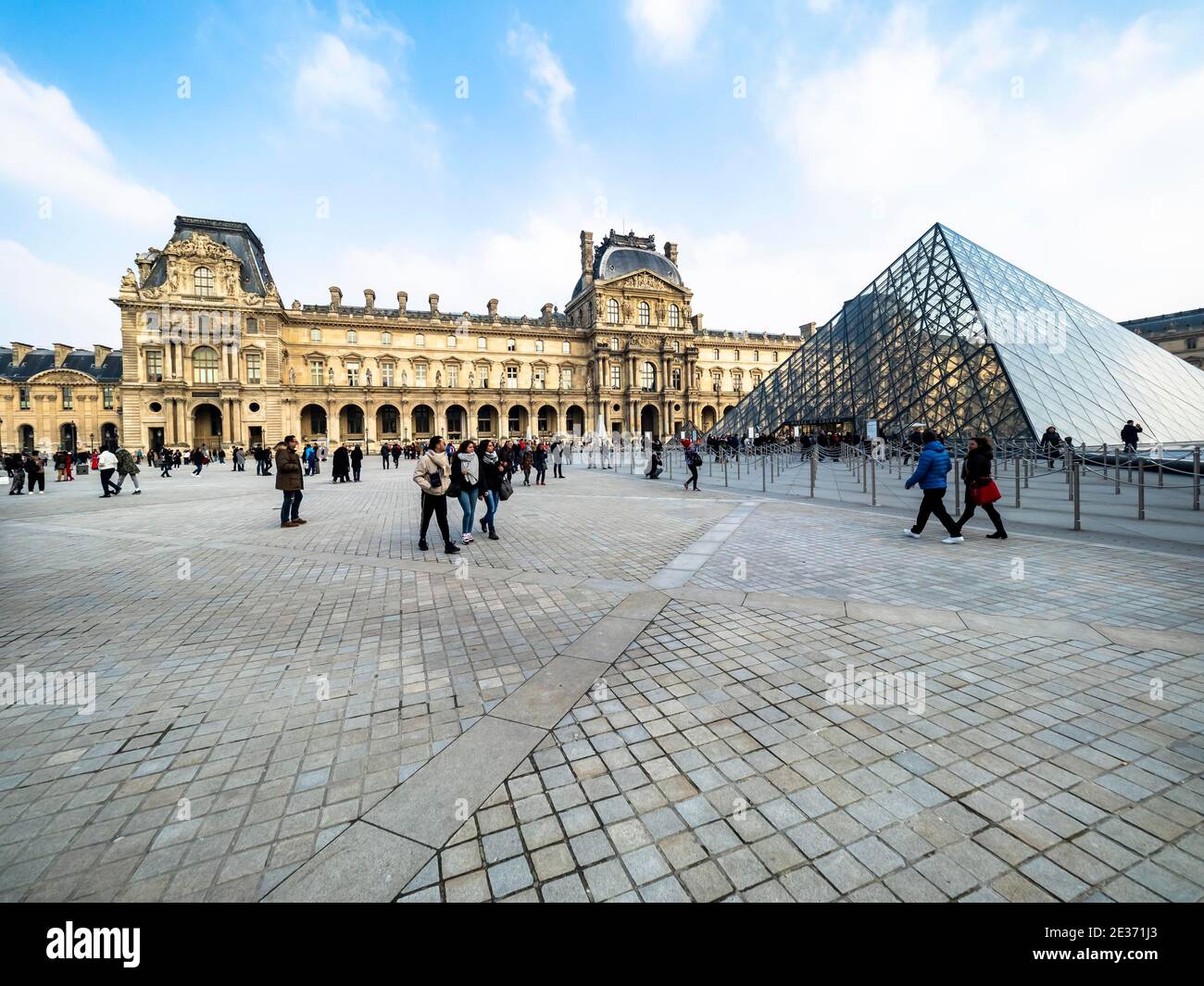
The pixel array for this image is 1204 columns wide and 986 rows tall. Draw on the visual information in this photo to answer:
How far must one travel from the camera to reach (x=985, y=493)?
6.80 metres

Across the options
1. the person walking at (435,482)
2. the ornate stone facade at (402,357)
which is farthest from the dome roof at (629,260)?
the person walking at (435,482)

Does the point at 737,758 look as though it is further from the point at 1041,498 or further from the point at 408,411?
the point at 408,411

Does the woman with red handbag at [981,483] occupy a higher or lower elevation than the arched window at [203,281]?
lower

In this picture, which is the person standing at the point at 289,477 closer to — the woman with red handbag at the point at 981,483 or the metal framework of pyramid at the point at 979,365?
the woman with red handbag at the point at 981,483

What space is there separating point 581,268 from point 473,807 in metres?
66.9

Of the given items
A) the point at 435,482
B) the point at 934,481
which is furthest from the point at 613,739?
the point at 934,481

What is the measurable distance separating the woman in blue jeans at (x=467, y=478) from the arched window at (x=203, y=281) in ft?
156

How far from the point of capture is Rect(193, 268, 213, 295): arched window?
42.0 m

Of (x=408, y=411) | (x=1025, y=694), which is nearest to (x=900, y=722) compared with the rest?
(x=1025, y=694)

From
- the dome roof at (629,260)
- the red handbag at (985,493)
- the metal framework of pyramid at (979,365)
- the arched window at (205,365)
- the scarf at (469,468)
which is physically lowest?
the red handbag at (985,493)

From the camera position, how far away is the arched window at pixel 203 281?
42.0 meters

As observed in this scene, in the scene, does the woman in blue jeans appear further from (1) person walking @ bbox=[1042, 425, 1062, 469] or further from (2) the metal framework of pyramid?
(2) the metal framework of pyramid

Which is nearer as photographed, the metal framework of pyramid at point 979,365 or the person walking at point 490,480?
the person walking at point 490,480
